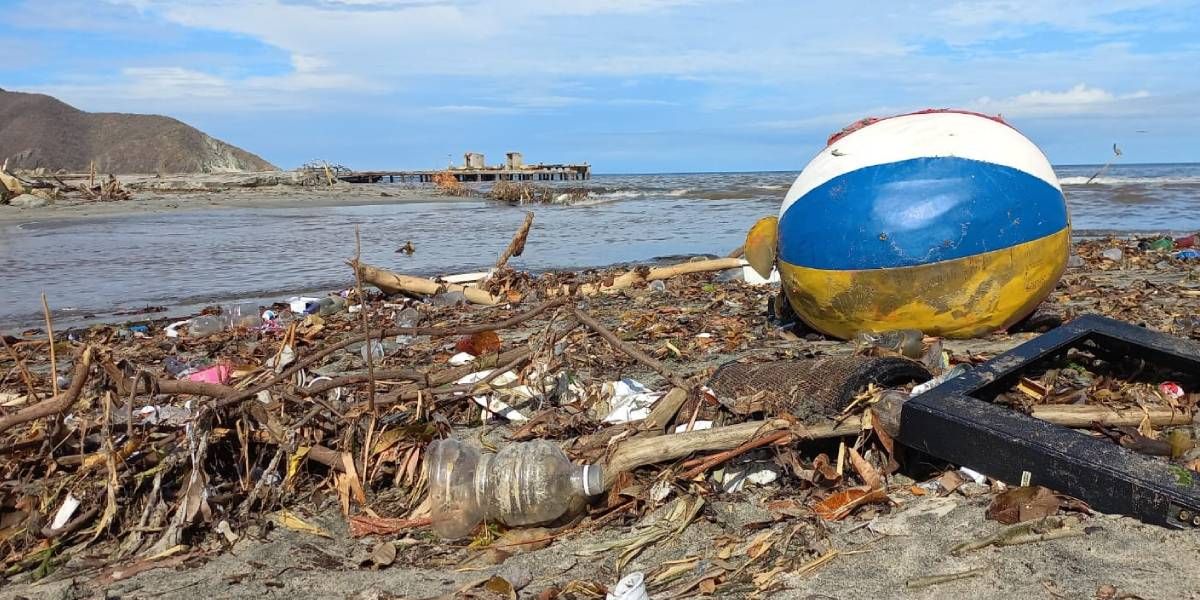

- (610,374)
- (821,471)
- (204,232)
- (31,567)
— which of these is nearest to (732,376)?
(821,471)

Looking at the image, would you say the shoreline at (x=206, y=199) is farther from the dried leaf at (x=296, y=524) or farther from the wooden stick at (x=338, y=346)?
the dried leaf at (x=296, y=524)

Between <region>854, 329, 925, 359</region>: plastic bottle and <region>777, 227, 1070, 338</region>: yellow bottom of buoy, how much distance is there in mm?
54

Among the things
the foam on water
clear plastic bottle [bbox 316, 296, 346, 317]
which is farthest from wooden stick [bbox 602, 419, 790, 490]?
the foam on water

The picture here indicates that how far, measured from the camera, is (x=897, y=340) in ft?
14.8

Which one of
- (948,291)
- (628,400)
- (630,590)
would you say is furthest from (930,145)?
(630,590)

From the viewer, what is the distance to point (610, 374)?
4.61 m

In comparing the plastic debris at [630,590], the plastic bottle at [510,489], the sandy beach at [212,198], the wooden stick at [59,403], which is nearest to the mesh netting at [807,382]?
the plastic bottle at [510,489]

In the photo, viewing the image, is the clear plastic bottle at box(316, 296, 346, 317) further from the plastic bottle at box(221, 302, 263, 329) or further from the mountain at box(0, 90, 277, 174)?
the mountain at box(0, 90, 277, 174)

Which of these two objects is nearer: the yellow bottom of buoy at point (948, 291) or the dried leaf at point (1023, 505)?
the dried leaf at point (1023, 505)

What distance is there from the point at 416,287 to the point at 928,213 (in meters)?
5.85

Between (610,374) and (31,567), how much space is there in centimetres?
273

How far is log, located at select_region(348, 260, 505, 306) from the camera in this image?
8453mm

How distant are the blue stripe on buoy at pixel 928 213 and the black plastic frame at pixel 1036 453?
48.6 inches

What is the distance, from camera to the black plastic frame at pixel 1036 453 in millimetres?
2262
